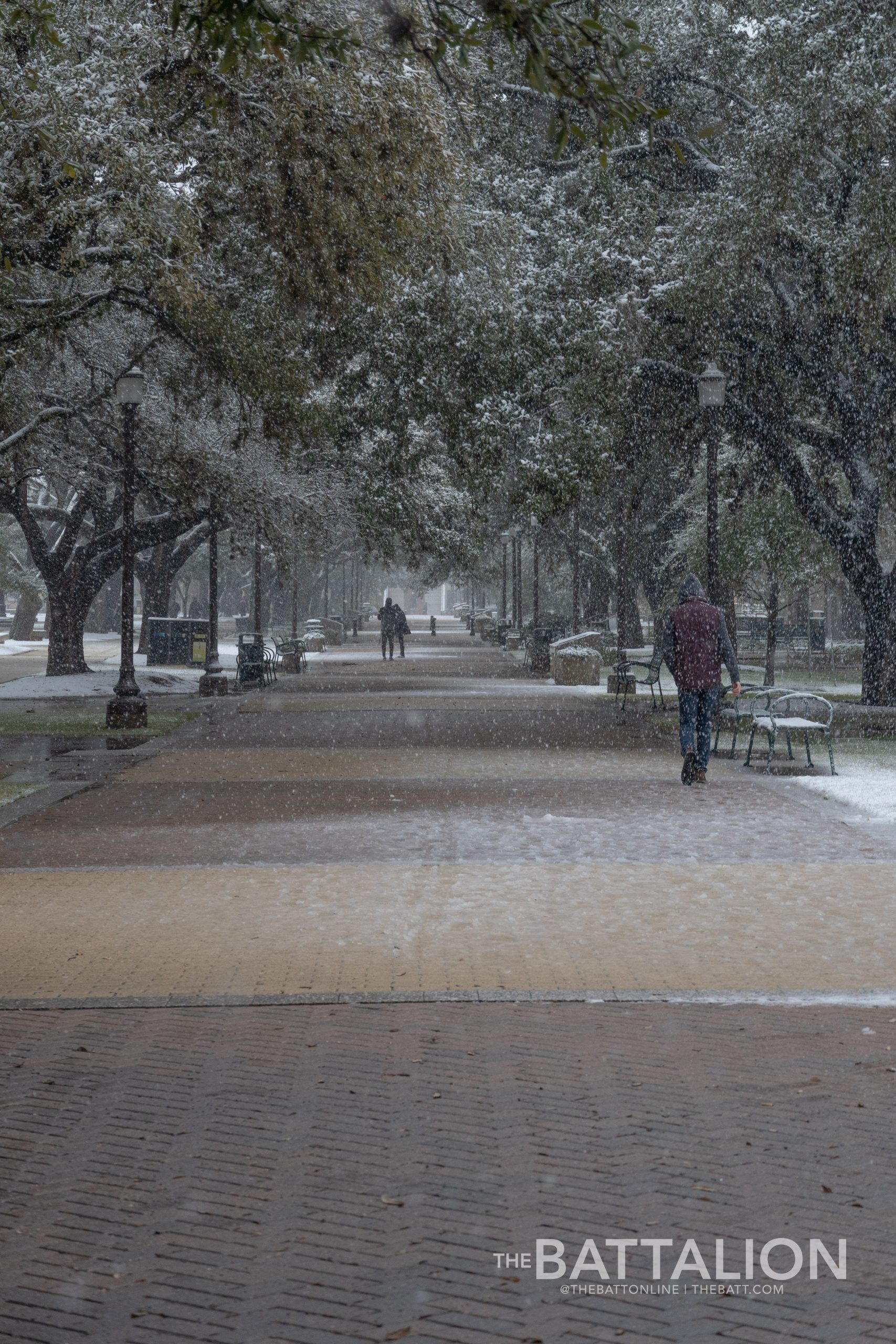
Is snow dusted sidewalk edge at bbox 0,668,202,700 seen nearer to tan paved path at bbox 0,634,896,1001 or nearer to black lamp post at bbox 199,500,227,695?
black lamp post at bbox 199,500,227,695

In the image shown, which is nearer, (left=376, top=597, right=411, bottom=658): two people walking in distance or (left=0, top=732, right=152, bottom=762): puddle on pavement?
(left=0, top=732, right=152, bottom=762): puddle on pavement

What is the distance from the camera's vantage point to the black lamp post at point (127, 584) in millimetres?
21766

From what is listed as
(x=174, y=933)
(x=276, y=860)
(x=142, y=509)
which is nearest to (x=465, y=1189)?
(x=174, y=933)

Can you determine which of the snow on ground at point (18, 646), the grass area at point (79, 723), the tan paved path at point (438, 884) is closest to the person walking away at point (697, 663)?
the tan paved path at point (438, 884)

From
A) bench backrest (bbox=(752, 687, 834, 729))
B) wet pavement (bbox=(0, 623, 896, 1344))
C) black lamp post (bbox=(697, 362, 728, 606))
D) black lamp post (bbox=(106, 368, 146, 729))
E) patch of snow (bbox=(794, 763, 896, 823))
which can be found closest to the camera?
wet pavement (bbox=(0, 623, 896, 1344))

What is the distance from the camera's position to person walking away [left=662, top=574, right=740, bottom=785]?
15.6 metres

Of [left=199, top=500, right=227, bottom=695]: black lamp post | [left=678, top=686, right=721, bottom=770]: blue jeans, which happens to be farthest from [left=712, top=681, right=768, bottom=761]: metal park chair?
[left=199, top=500, right=227, bottom=695]: black lamp post

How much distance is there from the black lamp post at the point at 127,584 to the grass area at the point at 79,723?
190mm

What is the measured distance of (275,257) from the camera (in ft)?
55.3

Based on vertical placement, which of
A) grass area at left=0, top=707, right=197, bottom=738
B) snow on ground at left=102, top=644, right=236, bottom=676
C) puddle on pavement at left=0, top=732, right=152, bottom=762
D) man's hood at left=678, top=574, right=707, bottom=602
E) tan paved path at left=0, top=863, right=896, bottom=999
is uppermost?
man's hood at left=678, top=574, right=707, bottom=602

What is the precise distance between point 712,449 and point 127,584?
8.14 metres

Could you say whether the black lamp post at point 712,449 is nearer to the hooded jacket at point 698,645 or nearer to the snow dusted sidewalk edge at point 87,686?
the hooded jacket at point 698,645

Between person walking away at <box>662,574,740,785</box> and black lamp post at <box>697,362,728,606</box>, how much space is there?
5221 mm

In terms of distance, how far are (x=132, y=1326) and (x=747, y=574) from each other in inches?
1208
